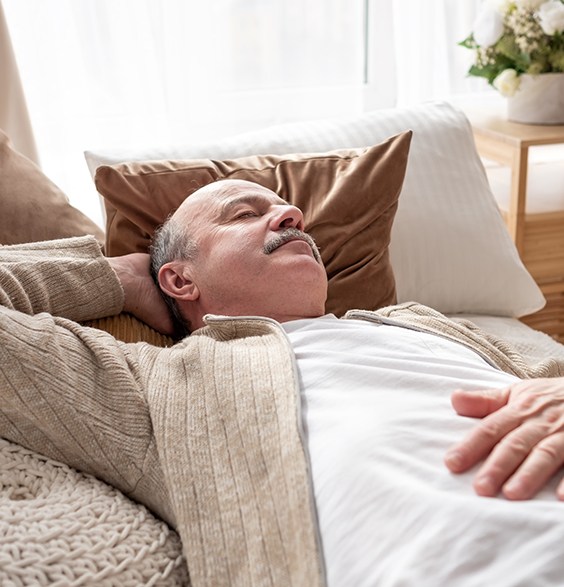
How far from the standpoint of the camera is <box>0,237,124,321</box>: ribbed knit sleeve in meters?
1.51

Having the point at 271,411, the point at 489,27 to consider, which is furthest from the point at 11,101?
the point at 271,411

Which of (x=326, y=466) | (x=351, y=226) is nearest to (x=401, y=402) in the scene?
(x=326, y=466)

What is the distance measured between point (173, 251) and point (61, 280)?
234 mm

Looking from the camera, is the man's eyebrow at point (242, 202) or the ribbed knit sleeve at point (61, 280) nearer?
the ribbed knit sleeve at point (61, 280)

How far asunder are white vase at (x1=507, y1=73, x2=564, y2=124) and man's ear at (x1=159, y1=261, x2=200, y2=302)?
1.49 meters

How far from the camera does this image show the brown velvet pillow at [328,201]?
185 cm

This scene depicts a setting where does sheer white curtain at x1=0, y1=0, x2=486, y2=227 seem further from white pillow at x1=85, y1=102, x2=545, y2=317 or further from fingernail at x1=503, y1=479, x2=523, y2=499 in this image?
fingernail at x1=503, y1=479, x2=523, y2=499

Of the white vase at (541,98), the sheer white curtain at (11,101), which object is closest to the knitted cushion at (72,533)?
the sheer white curtain at (11,101)

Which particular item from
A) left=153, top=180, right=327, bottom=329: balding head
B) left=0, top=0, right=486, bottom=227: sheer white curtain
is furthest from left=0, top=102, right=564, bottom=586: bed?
left=0, top=0, right=486, bottom=227: sheer white curtain

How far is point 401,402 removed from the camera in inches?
49.7

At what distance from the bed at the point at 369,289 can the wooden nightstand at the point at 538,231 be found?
0.36m

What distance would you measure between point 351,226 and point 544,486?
88cm

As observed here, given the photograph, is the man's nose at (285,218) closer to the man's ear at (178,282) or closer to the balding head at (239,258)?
the balding head at (239,258)

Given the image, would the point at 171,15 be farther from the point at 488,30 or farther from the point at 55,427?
the point at 55,427
